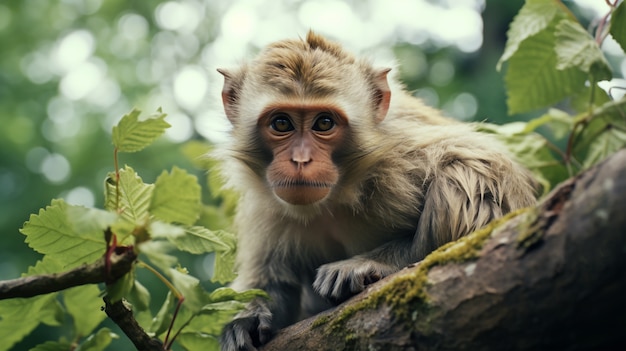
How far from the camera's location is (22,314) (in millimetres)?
Answer: 4246

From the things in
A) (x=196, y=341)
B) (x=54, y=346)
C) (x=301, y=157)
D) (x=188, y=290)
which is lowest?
(x=54, y=346)

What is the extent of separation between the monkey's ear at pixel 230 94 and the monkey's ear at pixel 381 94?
4.09ft

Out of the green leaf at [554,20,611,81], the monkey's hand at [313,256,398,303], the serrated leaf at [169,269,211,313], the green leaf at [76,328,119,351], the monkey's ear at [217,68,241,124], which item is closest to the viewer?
the serrated leaf at [169,269,211,313]

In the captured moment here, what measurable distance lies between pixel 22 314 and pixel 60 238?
3.22ft

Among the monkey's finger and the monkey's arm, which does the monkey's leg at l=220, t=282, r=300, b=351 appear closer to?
→ the monkey's finger

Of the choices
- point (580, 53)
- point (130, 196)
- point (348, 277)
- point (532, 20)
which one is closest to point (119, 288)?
point (130, 196)

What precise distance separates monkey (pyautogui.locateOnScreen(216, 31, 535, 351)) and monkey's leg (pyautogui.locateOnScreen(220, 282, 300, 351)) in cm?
1

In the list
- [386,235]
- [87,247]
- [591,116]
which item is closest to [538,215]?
[591,116]

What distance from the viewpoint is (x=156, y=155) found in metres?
15.7

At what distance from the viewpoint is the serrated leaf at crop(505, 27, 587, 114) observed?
465 centimetres

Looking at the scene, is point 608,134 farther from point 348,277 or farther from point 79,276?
point 79,276

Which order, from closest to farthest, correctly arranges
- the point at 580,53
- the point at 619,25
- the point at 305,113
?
the point at 580,53, the point at 619,25, the point at 305,113

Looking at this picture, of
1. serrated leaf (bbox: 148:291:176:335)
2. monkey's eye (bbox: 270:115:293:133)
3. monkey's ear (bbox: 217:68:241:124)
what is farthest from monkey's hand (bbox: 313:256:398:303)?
monkey's ear (bbox: 217:68:241:124)

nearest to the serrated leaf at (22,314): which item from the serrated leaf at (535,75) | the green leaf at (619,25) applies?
the serrated leaf at (535,75)
